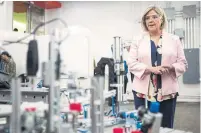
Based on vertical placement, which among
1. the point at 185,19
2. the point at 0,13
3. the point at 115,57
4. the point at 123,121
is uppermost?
the point at 185,19

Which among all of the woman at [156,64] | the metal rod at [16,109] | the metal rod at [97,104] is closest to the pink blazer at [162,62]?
the woman at [156,64]

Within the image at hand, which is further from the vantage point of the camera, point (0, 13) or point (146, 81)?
point (0, 13)

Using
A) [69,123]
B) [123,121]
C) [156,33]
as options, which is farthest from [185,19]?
Result: [69,123]

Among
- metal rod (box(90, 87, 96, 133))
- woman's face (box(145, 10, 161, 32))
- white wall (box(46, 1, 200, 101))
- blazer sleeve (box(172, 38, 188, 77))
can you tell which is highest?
white wall (box(46, 1, 200, 101))

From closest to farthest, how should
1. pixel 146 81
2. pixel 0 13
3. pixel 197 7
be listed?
pixel 146 81 < pixel 0 13 < pixel 197 7

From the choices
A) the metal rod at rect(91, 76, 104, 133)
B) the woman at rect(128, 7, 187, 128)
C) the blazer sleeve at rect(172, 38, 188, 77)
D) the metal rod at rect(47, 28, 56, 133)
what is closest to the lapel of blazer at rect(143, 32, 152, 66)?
the woman at rect(128, 7, 187, 128)

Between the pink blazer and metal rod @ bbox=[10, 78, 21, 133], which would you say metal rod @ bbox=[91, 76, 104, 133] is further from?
the pink blazer

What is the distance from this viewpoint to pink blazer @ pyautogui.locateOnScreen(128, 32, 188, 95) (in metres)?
1.33

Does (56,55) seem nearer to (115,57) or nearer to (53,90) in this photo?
(53,90)

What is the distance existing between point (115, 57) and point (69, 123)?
1.91 ft

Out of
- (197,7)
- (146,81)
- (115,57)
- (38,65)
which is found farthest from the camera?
(197,7)

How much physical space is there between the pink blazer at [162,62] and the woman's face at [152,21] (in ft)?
0.19

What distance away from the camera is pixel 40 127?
0.56 metres

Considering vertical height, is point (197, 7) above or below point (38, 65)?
above
